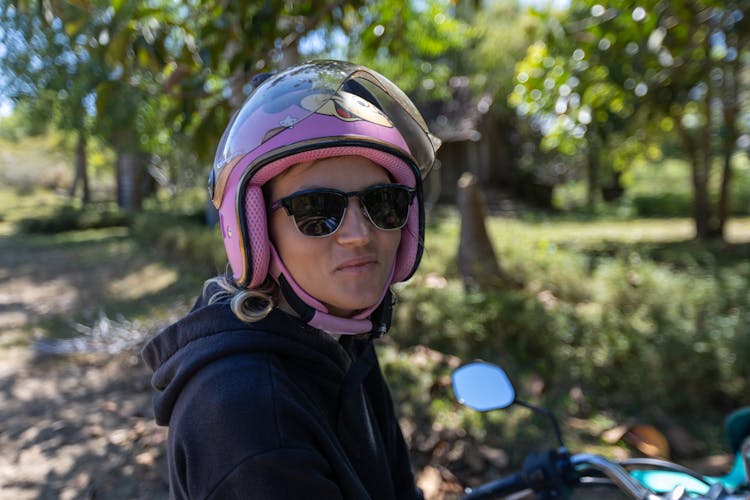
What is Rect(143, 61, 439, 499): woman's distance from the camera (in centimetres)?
109

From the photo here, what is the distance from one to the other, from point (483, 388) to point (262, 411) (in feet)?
3.31

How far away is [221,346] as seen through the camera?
1.16 m

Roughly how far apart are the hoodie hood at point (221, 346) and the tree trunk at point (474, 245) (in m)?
5.13

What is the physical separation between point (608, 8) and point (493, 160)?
19239mm

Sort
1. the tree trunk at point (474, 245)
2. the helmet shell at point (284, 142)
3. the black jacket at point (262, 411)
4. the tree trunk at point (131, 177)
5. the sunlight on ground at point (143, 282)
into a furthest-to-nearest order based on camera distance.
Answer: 1. the tree trunk at point (131, 177)
2. the sunlight on ground at point (143, 282)
3. the tree trunk at point (474, 245)
4. the helmet shell at point (284, 142)
5. the black jacket at point (262, 411)

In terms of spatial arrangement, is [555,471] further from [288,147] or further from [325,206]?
[288,147]

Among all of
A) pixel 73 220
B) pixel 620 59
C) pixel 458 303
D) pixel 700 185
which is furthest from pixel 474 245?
pixel 73 220

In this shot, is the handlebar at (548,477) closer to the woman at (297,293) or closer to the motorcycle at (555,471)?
the motorcycle at (555,471)

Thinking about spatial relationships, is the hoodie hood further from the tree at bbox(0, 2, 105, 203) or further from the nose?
the tree at bbox(0, 2, 105, 203)

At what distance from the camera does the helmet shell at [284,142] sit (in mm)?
1307

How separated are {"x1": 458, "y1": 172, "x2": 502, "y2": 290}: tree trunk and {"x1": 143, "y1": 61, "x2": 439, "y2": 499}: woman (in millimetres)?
4988

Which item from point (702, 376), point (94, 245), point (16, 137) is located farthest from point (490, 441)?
point (16, 137)

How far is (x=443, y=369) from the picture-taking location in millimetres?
4879

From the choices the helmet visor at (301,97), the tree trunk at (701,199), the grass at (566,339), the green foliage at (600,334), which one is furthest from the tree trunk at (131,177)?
the helmet visor at (301,97)
